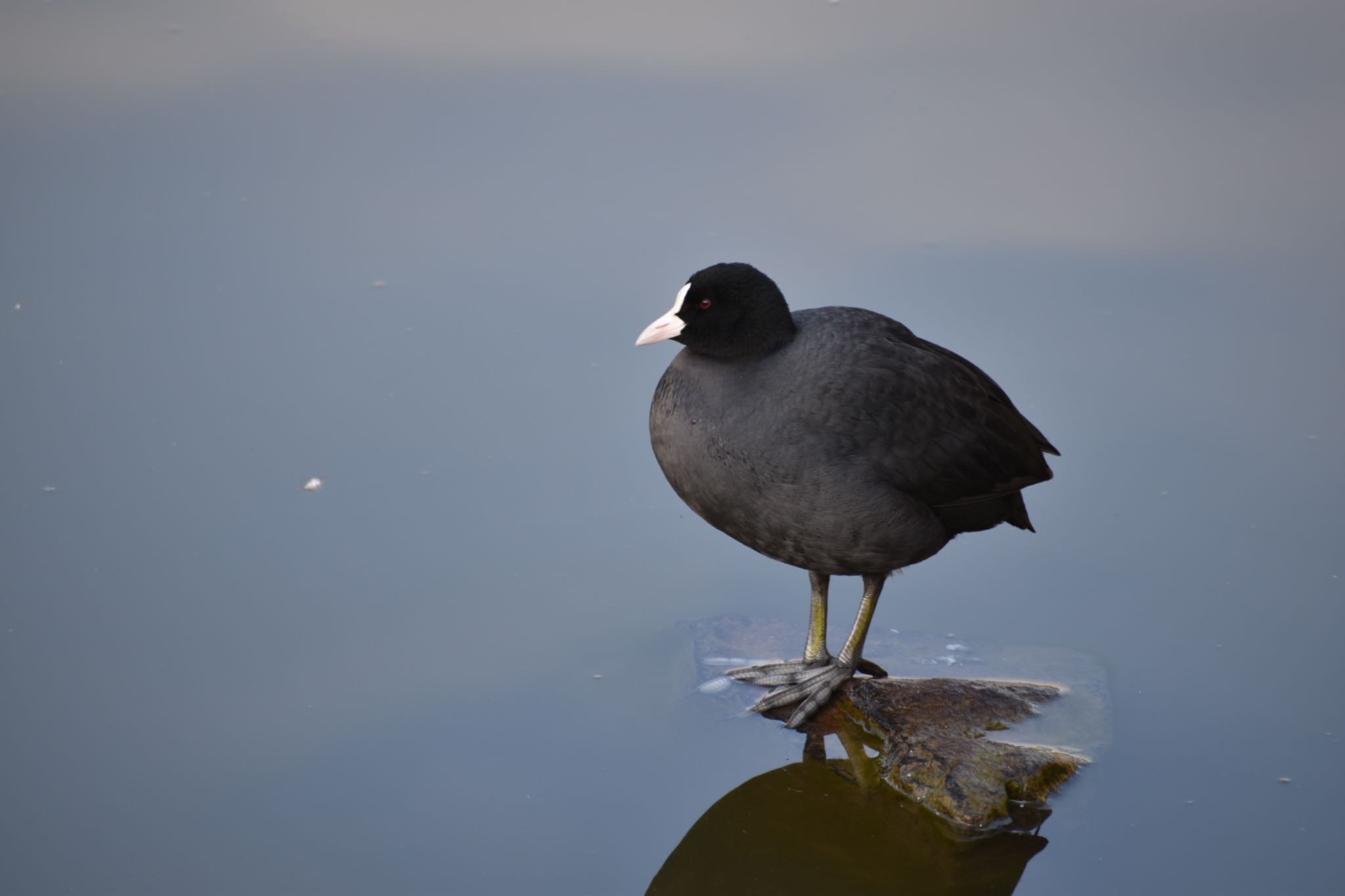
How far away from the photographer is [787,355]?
3.70 metres

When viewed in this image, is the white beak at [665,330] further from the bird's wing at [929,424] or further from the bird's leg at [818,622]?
the bird's leg at [818,622]

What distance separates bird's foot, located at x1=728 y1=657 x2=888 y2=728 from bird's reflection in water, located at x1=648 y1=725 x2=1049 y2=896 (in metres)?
0.28

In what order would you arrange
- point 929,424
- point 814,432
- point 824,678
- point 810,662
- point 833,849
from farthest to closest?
point 810,662, point 824,678, point 929,424, point 814,432, point 833,849

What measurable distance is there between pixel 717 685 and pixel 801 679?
0.23 meters

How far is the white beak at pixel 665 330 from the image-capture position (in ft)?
12.1

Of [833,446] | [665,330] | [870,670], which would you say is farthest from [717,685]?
[665,330]

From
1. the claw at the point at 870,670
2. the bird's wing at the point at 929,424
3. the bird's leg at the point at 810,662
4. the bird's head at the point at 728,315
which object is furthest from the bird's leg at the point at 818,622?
the bird's head at the point at 728,315

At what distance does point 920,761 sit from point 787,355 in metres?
1.04

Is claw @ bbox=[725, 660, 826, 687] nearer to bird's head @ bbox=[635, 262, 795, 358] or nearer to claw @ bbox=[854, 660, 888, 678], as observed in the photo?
claw @ bbox=[854, 660, 888, 678]

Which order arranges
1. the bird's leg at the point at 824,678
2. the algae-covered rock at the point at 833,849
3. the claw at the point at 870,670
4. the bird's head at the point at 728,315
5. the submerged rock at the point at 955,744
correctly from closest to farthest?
1. the algae-covered rock at the point at 833,849
2. the submerged rock at the point at 955,744
3. the bird's head at the point at 728,315
4. the bird's leg at the point at 824,678
5. the claw at the point at 870,670

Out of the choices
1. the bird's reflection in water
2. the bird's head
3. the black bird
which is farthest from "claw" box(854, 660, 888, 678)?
the bird's head

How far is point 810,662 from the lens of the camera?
4145 mm

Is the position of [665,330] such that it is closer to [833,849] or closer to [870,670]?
[870,670]

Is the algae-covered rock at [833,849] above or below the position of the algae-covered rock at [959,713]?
below
